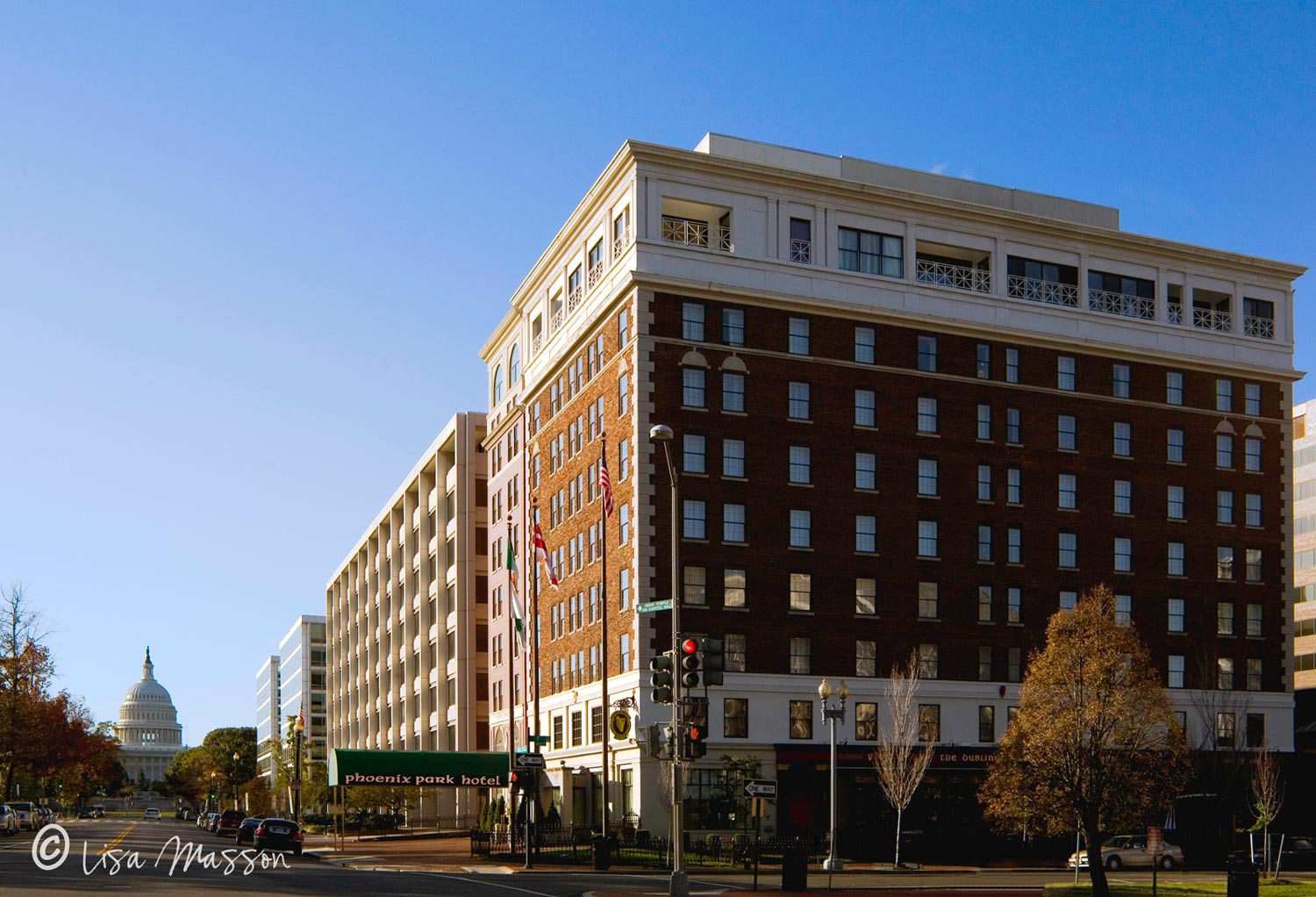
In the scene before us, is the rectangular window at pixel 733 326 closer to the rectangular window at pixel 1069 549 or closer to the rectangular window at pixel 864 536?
the rectangular window at pixel 864 536

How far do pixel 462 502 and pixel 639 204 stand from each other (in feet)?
136

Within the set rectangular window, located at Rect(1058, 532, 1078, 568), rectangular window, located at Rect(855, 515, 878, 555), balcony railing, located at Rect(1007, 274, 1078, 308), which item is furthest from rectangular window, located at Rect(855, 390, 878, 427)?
rectangular window, located at Rect(1058, 532, 1078, 568)

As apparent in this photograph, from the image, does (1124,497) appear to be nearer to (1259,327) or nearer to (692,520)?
(1259,327)

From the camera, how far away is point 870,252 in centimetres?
6875

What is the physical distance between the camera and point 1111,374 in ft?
238

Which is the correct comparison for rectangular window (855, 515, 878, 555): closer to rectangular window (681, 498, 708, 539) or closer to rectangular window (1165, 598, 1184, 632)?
rectangular window (681, 498, 708, 539)

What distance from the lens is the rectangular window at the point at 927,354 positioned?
68.9 metres

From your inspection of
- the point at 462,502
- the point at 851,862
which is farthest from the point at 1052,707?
the point at 462,502

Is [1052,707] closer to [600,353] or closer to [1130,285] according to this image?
[600,353]

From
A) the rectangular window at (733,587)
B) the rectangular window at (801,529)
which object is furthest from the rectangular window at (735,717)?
the rectangular window at (801,529)

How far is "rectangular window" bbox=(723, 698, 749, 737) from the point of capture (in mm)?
62812

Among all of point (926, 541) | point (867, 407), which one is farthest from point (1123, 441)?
point (867, 407)

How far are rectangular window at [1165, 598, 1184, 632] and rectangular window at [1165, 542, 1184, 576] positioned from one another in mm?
1352

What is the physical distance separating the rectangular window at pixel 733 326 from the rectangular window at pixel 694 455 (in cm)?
467
